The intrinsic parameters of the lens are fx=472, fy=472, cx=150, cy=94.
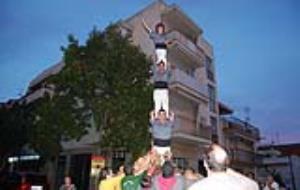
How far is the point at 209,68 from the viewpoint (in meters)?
41.8

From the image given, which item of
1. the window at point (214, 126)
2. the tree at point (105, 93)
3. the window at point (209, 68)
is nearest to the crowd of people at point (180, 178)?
the tree at point (105, 93)

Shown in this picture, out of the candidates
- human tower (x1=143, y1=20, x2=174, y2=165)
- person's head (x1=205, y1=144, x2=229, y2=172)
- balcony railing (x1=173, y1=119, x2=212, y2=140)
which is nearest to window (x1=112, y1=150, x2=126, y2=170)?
balcony railing (x1=173, y1=119, x2=212, y2=140)

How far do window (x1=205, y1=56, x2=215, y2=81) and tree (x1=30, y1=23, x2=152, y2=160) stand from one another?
17.6 meters

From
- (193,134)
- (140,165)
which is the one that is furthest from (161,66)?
(140,165)

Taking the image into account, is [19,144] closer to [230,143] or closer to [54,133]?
[54,133]

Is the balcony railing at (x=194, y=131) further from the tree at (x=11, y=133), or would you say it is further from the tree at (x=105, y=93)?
the tree at (x=11, y=133)

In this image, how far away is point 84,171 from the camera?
3216 cm

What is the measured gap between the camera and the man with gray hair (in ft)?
12.0

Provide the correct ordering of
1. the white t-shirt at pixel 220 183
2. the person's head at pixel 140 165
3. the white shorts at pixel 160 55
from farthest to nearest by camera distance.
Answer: the white shorts at pixel 160 55 < the person's head at pixel 140 165 < the white t-shirt at pixel 220 183

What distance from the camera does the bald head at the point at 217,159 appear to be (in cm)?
377

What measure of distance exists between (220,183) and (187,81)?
29.1m

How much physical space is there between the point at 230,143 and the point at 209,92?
8422 millimetres

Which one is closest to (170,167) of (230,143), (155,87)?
(155,87)

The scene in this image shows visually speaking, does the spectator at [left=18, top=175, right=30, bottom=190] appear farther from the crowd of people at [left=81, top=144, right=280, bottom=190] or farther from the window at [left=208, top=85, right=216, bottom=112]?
the window at [left=208, top=85, right=216, bottom=112]
